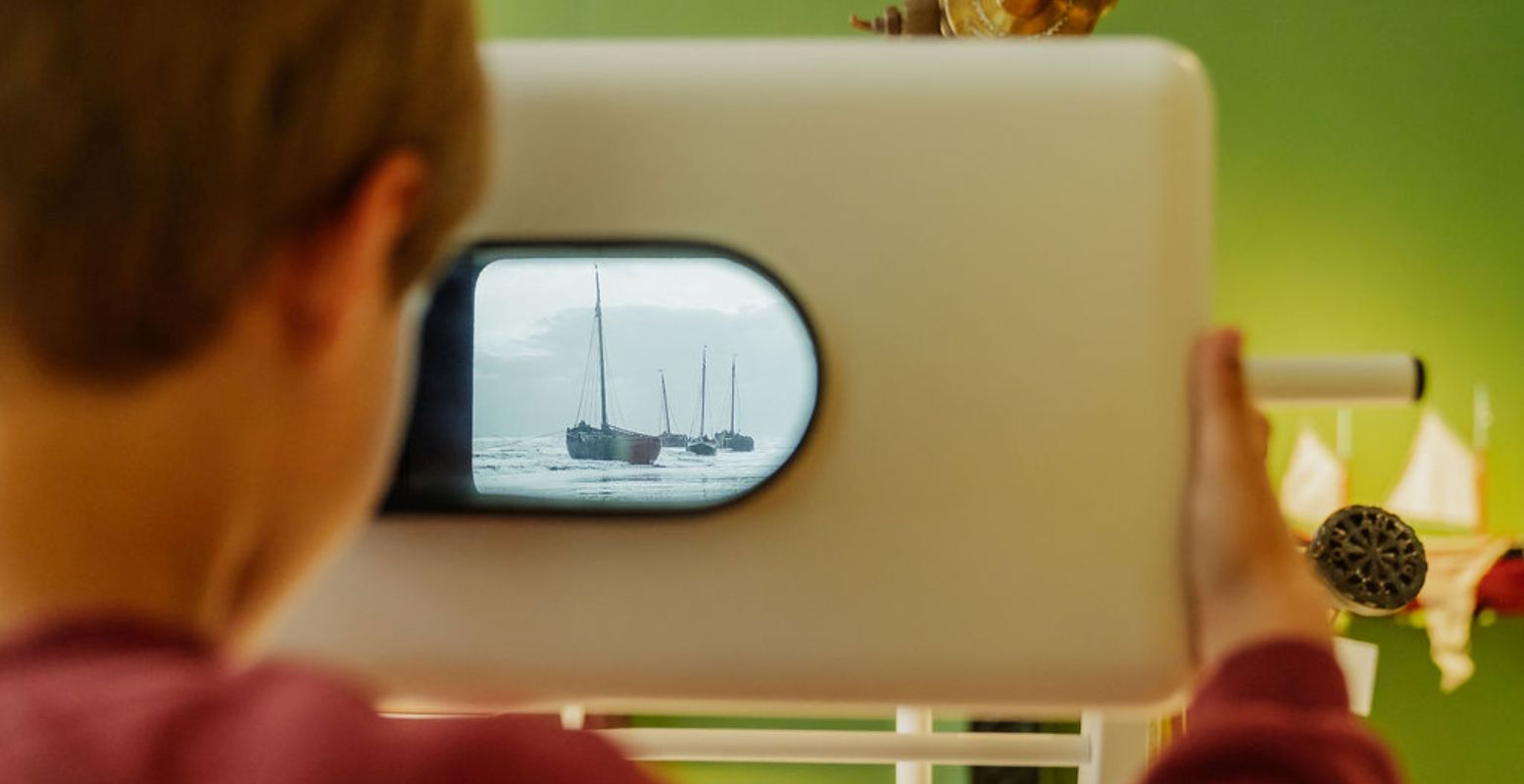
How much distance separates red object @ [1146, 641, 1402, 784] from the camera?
0.40 m

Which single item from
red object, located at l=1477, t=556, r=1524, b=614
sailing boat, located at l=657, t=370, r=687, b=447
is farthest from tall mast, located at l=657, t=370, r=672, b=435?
red object, located at l=1477, t=556, r=1524, b=614

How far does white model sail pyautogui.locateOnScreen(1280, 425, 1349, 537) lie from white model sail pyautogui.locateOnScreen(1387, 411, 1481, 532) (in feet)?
0.30

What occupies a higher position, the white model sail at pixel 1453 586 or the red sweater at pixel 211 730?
the red sweater at pixel 211 730

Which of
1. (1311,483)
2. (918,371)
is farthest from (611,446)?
(1311,483)

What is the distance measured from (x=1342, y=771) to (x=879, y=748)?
37 cm

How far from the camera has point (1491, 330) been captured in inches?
74.9

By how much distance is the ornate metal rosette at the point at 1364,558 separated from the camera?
0.57 meters

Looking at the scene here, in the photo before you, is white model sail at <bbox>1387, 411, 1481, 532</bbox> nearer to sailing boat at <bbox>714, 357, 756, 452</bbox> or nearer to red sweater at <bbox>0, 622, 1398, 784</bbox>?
sailing boat at <bbox>714, 357, 756, 452</bbox>

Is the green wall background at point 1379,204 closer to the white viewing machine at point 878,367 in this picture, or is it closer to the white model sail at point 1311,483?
the white model sail at point 1311,483

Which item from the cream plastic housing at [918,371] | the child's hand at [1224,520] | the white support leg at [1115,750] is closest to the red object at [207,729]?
the cream plastic housing at [918,371]

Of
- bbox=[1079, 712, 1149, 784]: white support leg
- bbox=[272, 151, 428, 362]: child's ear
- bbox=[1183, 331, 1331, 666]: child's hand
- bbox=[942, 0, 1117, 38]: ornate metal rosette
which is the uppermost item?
bbox=[942, 0, 1117, 38]: ornate metal rosette

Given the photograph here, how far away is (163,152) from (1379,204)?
198cm

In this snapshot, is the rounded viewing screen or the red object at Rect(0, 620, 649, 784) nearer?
the red object at Rect(0, 620, 649, 784)

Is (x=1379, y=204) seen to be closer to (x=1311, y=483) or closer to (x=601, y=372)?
(x=1311, y=483)
